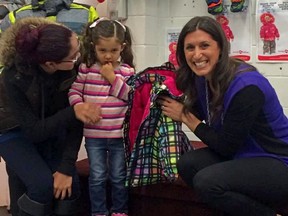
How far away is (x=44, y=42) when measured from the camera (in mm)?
1711

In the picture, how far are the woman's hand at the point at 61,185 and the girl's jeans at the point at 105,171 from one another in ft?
0.47

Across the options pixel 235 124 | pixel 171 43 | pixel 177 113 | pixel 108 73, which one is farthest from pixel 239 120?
pixel 171 43

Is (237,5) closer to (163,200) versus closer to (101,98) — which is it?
(101,98)

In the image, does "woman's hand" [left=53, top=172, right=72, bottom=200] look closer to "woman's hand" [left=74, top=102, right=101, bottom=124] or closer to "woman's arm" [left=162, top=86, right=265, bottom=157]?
"woman's hand" [left=74, top=102, right=101, bottom=124]

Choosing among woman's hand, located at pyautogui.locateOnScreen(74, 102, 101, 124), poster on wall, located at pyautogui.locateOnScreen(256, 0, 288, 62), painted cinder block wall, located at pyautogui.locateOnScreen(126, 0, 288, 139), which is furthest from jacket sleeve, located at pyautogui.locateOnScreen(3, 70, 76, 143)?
poster on wall, located at pyautogui.locateOnScreen(256, 0, 288, 62)

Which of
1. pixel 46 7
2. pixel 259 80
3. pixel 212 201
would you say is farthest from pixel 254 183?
pixel 46 7

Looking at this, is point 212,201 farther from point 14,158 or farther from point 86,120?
point 14,158

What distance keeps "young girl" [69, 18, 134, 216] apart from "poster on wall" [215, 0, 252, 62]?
718mm

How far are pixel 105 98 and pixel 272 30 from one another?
39.1 inches

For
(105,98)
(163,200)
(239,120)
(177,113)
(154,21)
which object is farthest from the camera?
(154,21)

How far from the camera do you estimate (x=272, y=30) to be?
2.28m

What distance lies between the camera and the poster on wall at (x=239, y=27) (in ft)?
7.77

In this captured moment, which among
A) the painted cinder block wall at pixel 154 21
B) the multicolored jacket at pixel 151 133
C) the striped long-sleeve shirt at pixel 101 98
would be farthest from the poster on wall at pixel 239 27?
the striped long-sleeve shirt at pixel 101 98

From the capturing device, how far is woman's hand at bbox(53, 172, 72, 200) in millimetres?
1780
